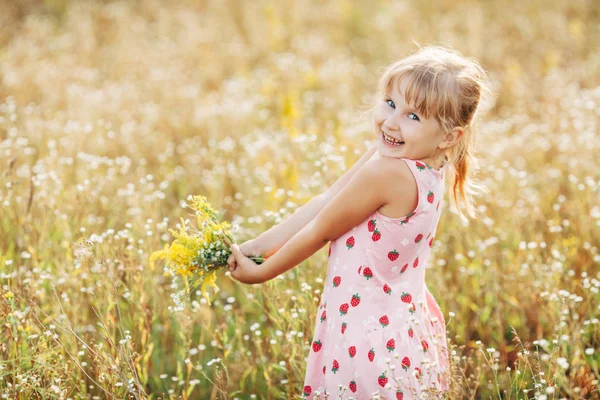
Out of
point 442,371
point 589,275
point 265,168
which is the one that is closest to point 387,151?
point 442,371

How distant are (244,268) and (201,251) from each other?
17 centimetres

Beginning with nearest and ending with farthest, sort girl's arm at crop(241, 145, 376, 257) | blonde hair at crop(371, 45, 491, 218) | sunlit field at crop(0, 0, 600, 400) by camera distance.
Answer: blonde hair at crop(371, 45, 491, 218) → girl's arm at crop(241, 145, 376, 257) → sunlit field at crop(0, 0, 600, 400)

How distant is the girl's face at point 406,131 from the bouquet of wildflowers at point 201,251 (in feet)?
2.08

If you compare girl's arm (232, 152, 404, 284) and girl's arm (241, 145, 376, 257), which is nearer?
girl's arm (232, 152, 404, 284)

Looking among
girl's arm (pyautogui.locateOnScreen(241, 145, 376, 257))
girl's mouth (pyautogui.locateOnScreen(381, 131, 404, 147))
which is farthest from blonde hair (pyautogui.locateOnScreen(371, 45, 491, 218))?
girl's arm (pyautogui.locateOnScreen(241, 145, 376, 257))

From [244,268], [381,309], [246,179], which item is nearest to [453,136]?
[381,309]

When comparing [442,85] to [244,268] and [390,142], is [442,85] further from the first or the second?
[244,268]

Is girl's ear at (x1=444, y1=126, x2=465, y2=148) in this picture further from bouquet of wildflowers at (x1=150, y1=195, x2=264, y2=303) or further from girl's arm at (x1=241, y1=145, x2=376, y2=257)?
bouquet of wildflowers at (x1=150, y1=195, x2=264, y2=303)

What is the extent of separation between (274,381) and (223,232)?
3.67ft

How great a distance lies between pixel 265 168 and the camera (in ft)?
14.5

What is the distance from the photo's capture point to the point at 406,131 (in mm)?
2113

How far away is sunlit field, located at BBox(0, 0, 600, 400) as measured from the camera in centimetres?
270

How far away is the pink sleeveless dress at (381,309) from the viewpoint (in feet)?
7.07

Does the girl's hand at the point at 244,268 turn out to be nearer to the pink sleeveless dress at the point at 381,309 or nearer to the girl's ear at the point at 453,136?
the pink sleeveless dress at the point at 381,309
